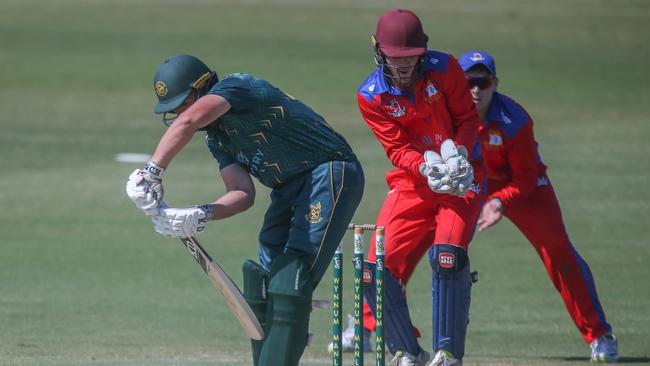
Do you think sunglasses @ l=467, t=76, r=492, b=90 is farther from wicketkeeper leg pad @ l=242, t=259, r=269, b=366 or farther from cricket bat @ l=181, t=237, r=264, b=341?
cricket bat @ l=181, t=237, r=264, b=341

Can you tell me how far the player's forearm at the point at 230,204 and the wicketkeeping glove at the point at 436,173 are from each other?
1079mm

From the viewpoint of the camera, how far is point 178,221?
19.2 ft

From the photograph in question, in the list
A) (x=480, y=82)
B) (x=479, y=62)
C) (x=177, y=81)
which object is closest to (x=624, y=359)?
(x=480, y=82)

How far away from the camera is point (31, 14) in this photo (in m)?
30.8

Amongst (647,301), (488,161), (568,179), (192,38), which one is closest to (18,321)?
(488,161)

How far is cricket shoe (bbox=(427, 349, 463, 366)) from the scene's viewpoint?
22.5ft

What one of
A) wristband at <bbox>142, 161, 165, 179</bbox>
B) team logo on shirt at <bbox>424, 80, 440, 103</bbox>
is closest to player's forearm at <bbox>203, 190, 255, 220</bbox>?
wristband at <bbox>142, 161, 165, 179</bbox>

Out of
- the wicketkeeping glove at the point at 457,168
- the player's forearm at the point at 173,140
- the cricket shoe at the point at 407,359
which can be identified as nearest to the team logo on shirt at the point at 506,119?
the wicketkeeping glove at the point at 457,168

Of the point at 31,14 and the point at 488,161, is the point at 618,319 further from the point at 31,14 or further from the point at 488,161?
the point at 31,14

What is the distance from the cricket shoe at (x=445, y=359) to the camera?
687cm

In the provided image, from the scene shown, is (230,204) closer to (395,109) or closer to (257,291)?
(257,291)

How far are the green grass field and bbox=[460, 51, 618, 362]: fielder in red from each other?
0.36 m

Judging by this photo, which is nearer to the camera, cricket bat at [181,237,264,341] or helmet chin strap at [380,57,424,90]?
cricket bat at [181,237,264,341]

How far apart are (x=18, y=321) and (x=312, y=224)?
4.38 metres
